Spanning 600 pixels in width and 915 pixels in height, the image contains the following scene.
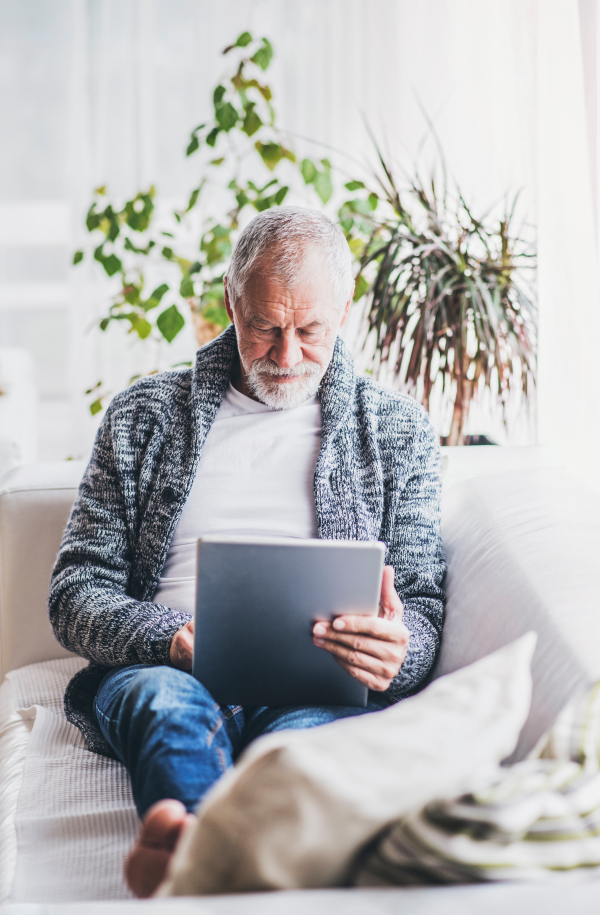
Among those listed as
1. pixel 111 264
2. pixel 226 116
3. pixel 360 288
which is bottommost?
pixel 360 288

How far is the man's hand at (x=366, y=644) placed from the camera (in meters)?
0.95

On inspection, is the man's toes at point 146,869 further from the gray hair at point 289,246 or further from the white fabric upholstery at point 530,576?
the gray hair at point 289,246

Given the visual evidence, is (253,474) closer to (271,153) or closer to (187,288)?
(187,288)

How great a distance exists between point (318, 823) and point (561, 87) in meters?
1.40

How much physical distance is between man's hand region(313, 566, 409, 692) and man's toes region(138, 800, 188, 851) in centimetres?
30

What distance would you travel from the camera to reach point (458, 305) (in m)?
1.85

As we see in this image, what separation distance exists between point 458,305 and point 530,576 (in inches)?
37.9

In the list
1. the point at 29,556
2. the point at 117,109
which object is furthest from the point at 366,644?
the point at 117,109

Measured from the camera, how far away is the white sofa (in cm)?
52

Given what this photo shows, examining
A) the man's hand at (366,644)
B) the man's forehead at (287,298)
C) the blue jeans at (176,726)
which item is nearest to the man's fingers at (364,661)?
the man's hand at (366,644)

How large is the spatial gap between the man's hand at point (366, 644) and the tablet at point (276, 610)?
15mm

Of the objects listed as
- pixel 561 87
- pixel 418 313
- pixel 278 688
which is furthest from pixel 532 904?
pixel 418 313

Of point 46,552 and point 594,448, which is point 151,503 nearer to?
point 46,552

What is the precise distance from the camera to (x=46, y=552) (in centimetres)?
148
